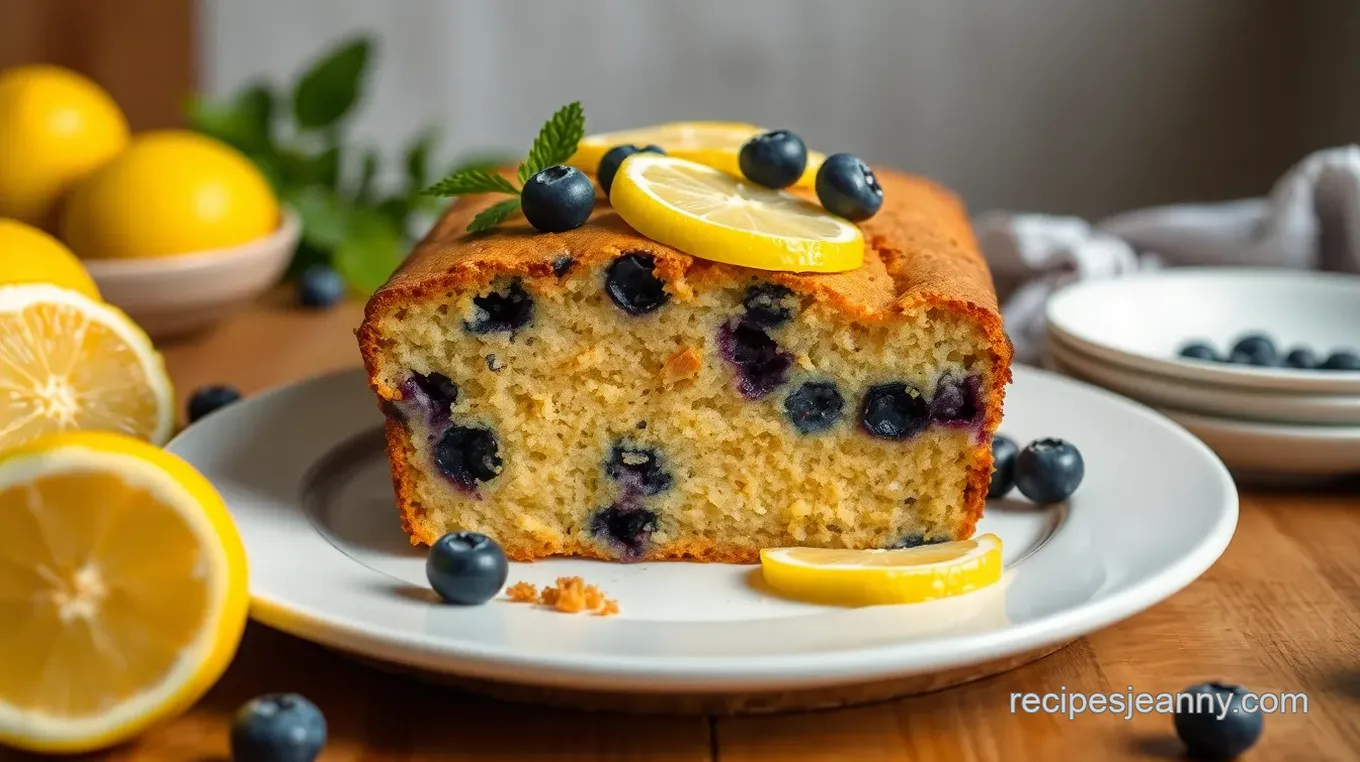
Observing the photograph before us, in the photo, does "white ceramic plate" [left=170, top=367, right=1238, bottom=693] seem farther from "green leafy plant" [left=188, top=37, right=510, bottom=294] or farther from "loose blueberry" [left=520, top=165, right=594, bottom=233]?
"green leafy plant" [left=188, top=37, right=510, bottom=294]

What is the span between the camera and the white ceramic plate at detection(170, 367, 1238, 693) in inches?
71.9

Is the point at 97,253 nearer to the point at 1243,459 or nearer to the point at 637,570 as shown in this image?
the point at 637,570

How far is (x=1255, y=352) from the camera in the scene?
11.0ft

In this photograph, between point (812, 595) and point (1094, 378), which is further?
point (1094, 378)

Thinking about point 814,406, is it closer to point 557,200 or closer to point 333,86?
point 557,200

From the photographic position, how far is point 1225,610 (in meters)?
2.35

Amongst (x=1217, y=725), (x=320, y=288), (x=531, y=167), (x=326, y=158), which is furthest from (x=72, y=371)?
(x=1217, y=725)

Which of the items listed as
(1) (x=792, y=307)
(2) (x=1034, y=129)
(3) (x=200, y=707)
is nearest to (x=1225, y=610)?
(1) (x=792, y=307)

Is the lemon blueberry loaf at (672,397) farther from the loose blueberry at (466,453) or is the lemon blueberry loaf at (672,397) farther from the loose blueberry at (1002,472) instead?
the loose blueberry at (1002,472)

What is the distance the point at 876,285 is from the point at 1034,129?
13.2ft

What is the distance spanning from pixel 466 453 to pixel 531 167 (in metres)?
0.58

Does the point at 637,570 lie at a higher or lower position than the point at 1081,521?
lower

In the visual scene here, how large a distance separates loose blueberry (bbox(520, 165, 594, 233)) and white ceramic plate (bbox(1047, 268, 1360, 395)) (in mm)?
1408

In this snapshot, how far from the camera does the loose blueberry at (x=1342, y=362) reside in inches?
127
